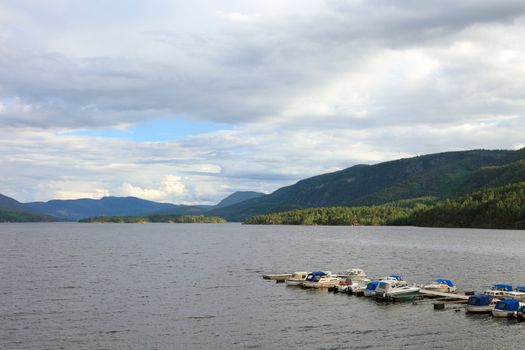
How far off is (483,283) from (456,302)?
31881mm

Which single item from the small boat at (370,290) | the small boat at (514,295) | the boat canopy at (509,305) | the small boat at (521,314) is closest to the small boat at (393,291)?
the small boat at (370,290)

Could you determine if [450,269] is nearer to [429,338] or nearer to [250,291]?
[250,291]

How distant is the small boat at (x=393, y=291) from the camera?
92.5 m

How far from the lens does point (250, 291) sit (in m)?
104

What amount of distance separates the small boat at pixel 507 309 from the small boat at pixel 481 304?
2152 mm

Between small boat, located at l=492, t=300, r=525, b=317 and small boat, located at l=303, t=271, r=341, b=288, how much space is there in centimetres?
3626

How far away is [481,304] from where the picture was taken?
8088 cm

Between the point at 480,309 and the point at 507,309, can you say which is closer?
the point at 507,309

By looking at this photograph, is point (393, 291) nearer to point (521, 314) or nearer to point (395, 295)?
point (395, 295)

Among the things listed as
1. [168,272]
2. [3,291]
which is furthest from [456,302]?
[3,291]

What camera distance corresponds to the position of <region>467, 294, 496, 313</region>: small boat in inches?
3165

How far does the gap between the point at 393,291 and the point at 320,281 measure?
64.8 feet

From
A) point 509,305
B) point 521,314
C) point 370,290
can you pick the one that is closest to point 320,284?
point 370,290

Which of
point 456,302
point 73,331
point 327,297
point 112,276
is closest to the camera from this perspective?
point 73,331
